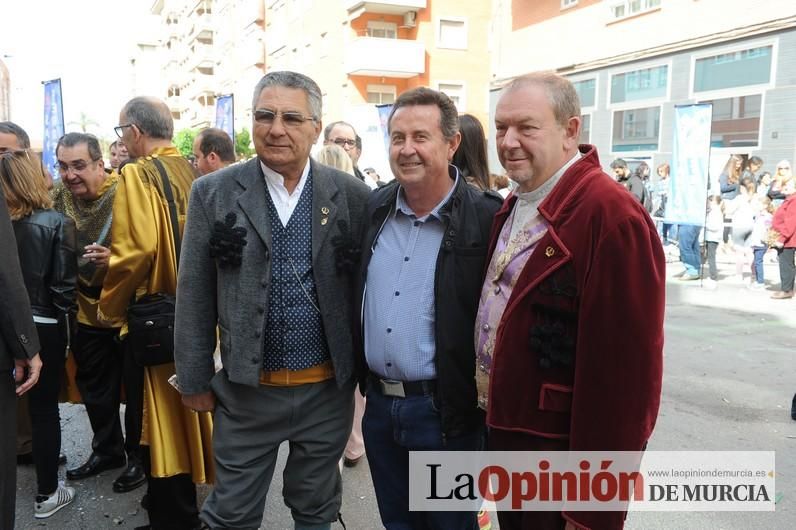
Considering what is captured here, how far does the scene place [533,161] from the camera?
6.55ft

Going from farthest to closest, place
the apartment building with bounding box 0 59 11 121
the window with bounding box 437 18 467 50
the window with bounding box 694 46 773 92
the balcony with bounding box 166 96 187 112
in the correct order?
1. the apartment building with bounding box 0 59 11 121
2. the balcony with bounding box 166 96 187 112
3. the window with bounding box 437 18 467 50
4. the window with bounding box 694 46 773 92

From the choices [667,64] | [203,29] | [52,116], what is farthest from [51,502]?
[203,29]

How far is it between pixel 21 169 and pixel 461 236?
251 cm

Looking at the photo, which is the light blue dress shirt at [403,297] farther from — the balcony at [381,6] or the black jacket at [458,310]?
the balcony at [381,6]

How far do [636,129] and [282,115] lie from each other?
60.0ft

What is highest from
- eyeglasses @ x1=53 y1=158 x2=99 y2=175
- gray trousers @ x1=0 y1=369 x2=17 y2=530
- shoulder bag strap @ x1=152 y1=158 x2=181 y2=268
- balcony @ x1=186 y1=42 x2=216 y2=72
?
balcony @ x1=186 y1=42 x2=216 y2=72

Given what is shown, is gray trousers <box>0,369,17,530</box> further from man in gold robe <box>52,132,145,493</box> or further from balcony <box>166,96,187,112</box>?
balcony <box>166,96,187,112</box>

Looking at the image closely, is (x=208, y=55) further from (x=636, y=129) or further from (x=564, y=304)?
(x=564, y=304)

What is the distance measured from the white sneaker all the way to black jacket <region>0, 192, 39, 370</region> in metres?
1.14

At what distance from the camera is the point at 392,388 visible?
7.82ft

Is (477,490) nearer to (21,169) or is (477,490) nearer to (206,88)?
(21,169)

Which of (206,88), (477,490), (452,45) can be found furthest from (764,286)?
(206,88)

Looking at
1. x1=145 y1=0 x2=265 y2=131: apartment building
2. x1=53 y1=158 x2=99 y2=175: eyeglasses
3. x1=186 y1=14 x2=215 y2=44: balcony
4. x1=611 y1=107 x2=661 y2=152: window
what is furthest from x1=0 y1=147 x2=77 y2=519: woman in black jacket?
x1=186 y1=14 x2=215 y2=44: balcony

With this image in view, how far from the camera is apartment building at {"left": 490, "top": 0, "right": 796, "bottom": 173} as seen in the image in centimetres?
1465
